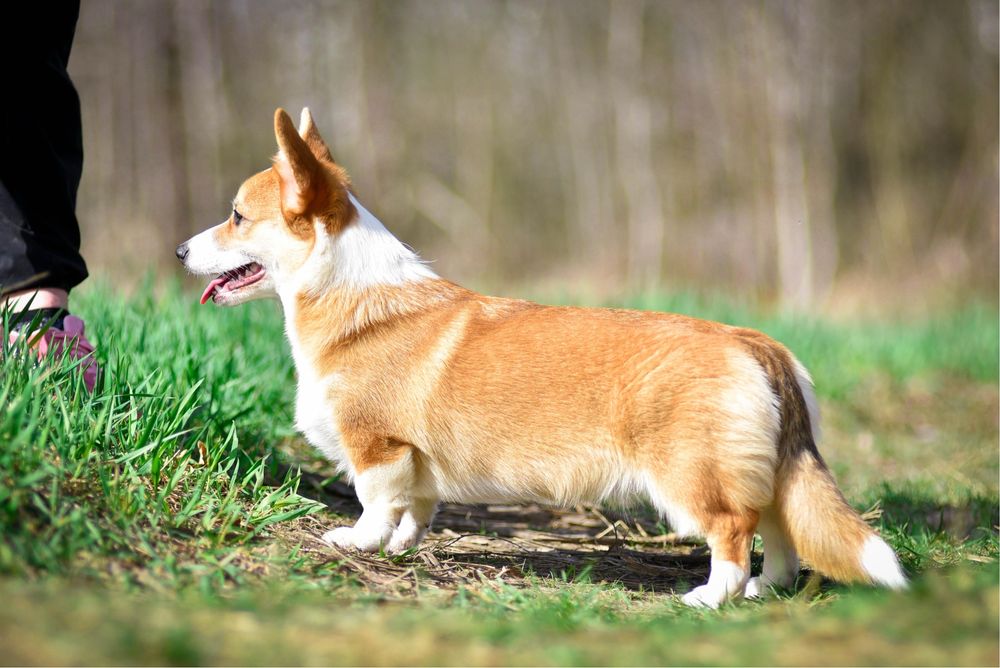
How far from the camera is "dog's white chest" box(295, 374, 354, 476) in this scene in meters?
3.23

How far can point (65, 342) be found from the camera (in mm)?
3311

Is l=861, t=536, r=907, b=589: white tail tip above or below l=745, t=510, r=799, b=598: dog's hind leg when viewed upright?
above

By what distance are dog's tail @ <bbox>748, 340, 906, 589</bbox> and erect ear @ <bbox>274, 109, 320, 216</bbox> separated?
5.05 ft

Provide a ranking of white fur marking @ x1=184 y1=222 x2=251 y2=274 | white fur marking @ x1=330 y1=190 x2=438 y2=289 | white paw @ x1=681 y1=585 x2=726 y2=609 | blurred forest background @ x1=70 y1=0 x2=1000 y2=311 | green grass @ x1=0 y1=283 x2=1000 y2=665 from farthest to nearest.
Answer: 1. blurred forest background @ x1=70 y1=0 x2=1000 y2=311
2. white fur marking @ x1=184 y1=222 x2=251 y2=274
3. white fur marking @ x1=330 y1=190 x2=438 y2=289
4. white paw @ x1=681 y1=585 x2=726 y2=609
5. green grass @ x1=0 y1=283 x2=1000 y2=665

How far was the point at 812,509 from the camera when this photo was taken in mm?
2777

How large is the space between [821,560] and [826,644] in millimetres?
835

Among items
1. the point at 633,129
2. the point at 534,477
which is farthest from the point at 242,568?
the point at 633,129

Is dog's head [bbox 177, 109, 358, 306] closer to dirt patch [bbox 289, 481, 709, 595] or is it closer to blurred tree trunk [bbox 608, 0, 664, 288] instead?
dirt patch [bbox 289, 481, 709, 595]

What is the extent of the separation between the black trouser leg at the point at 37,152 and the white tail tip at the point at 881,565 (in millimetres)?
2903

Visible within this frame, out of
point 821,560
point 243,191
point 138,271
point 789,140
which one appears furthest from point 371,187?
point 821,560

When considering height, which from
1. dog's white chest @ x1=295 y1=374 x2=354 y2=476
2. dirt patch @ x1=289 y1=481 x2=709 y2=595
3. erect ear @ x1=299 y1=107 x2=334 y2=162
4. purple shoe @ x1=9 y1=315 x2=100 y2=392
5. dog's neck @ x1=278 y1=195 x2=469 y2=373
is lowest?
dirt patch @ x1=289 y1=481 x2=709 y2=595

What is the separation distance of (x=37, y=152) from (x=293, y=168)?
3.73 ft

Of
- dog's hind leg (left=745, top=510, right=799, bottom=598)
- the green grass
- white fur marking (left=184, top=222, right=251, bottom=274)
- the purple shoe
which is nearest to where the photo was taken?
the green grass

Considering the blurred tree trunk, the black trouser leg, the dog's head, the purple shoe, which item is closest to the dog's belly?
the dog's head
